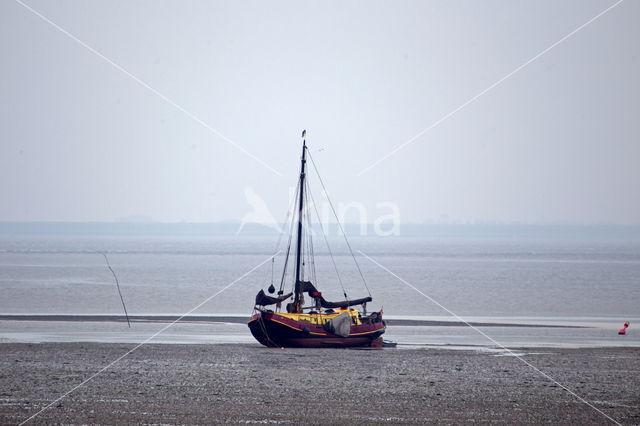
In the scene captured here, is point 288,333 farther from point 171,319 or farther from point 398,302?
point 398,302

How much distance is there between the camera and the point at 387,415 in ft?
65.1

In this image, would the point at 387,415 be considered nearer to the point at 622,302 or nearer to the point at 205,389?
the point at 205,389

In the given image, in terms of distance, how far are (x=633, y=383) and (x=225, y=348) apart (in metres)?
18.1

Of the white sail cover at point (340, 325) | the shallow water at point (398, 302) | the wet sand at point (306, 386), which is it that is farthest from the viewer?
the shallow water at point (398, 302)

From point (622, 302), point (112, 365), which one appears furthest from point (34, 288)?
point (622, 302)

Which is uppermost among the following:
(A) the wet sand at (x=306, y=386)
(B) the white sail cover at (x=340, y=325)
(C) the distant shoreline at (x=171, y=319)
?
(B) the white sail cover at (x=340, y=325)

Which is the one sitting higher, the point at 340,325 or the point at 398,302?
the point at 340,325

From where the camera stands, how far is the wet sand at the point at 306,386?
64.4ft

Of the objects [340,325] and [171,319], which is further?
[171,319]

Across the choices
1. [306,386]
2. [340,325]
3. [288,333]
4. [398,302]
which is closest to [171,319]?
[288,333]

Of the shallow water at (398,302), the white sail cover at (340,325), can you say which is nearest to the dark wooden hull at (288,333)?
the white sail cover at (340,325)

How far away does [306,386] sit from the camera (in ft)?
79.1

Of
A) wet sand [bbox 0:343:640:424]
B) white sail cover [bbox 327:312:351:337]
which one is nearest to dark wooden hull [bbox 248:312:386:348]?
white sail cover [bbox 327:312:351:337]

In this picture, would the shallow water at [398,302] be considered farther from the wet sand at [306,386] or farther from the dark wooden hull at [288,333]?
the wet sand at [306,386]
